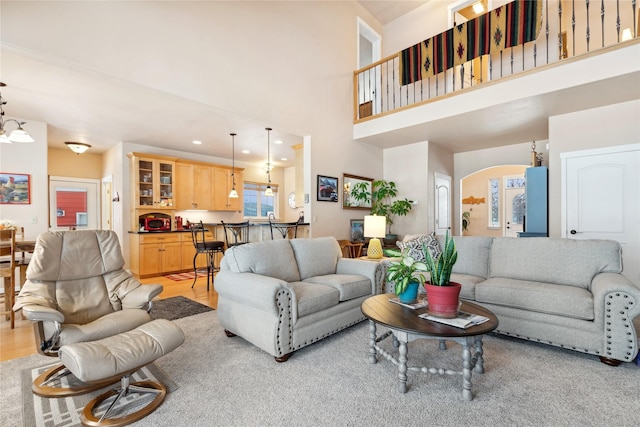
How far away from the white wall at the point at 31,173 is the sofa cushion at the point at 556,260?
21.4 feet

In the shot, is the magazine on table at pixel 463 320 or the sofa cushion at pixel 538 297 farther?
the sofa cushion at pixel 538 297

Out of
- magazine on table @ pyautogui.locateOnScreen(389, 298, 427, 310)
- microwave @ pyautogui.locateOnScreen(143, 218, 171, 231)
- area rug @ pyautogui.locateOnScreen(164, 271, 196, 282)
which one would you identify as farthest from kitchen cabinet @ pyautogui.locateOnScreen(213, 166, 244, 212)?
magazine on table @ pyautogui.locateOnScreen(389, 298, 427, 310)

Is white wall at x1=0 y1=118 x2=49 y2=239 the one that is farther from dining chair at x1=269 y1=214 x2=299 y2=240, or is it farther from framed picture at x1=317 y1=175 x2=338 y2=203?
framed picture at x1=317 y1=175 x2=338 y2=203

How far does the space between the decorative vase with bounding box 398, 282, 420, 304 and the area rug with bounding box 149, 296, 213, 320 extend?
250cm

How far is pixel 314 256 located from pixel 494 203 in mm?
7516

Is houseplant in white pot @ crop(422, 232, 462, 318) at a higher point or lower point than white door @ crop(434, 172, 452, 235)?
lower

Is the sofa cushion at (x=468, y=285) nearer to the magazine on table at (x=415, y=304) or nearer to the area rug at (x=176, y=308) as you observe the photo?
the magazine on table at (x=415, y=304)

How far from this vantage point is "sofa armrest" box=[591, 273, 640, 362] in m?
2.17

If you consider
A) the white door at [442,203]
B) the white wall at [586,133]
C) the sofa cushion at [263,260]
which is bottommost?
the sofa cushion at [263,260]

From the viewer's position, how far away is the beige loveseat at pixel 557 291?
2.22 meters

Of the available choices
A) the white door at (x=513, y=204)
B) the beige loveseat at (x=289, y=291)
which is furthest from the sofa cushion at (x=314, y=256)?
the white door at (x=513, y=204)

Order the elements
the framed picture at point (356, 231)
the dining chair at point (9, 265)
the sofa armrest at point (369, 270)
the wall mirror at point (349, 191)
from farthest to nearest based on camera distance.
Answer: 1. the framed picture at point (356, 231)
2. the wall mirror at point (349, 191)
3. the sofa armrest at point (369, 270)
4. the dining chair at point (9, 265)

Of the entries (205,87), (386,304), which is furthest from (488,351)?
(205,87)

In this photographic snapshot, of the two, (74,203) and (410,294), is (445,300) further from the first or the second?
(74,203)
